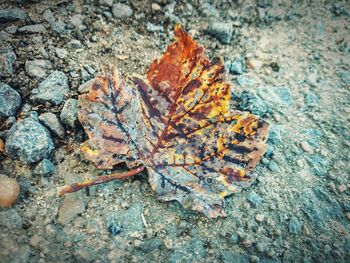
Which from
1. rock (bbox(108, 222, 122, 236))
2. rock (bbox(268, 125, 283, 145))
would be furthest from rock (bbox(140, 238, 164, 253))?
rock (bbox(268, 125, 283, 145))

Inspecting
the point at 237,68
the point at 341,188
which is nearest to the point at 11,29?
the point at 237,68

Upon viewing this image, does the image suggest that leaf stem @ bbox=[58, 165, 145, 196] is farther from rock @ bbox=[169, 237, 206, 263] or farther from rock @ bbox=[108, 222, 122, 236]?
rock @ bbox=[169, 237, 206, 263]

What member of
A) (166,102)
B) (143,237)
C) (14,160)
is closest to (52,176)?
(14,160)

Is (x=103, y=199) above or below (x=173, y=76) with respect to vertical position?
below

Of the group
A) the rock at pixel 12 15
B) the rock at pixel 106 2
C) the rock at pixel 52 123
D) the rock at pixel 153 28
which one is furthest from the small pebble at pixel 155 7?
the rock at pixel 52 123

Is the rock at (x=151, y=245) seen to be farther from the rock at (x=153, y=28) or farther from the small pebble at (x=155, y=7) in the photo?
the small pebble at (x=155, y=7)

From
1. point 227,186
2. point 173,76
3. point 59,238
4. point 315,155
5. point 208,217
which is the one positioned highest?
point 173,76

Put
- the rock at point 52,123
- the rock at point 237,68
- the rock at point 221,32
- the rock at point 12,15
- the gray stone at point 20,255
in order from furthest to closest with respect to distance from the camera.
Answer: the rock at point 221,32
the rock at point 237,68
the rock at point 12,15
the rock at point 52,123
the gray stone at point 20,255

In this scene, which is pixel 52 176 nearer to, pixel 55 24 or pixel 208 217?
pixel 208 217
